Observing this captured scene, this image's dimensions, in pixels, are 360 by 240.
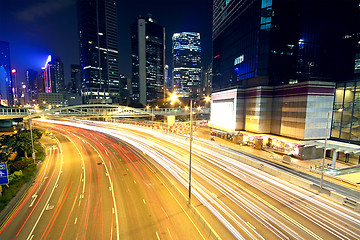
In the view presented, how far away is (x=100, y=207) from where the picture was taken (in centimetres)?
1520

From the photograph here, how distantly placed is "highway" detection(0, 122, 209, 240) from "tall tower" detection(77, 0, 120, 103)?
165 m

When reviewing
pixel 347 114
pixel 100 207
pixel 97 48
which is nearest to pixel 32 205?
pixel 100 207

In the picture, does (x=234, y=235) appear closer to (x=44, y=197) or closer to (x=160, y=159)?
(x=160, y=159)

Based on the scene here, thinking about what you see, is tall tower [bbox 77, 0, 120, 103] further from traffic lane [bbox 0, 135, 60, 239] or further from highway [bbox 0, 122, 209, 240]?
highway [bbox 0, 122, 209, 240]

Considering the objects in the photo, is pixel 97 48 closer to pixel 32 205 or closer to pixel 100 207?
pixel 32 205

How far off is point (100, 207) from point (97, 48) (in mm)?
195879

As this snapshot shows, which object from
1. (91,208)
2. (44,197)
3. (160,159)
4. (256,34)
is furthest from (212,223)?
(256,34)

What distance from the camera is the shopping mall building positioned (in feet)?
101

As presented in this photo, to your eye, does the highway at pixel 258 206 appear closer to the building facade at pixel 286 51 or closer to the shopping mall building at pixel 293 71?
the shopping mall building at pixel 293 71

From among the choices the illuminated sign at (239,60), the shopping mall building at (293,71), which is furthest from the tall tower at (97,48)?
the shopping mall building at (293,71)

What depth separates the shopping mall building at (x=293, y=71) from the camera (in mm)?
30875

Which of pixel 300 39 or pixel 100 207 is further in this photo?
pixel 300 39

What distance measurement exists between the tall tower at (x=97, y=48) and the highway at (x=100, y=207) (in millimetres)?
164649

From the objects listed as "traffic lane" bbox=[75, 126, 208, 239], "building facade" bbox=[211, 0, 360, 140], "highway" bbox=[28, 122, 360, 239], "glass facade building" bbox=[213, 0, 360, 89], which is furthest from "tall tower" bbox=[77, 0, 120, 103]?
"highway" bbox=[28, 122, 360, 239]
